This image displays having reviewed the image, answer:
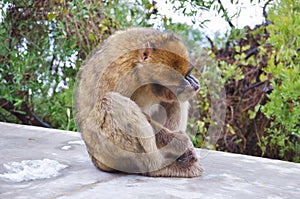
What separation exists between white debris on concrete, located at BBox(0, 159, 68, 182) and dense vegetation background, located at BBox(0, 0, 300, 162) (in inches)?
56.1

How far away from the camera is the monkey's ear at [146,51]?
1.88 m

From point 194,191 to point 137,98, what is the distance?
1.40 feet

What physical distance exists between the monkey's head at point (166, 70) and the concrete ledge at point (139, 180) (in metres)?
0.36

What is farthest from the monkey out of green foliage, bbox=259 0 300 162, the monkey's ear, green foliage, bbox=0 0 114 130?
green foliage, bbox=0 0 114 130

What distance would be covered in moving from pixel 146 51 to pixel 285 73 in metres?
1.57

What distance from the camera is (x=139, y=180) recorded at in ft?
6.33

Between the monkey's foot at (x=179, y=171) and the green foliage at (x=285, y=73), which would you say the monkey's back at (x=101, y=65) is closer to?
the monkey's foot at (x=179, y=171)

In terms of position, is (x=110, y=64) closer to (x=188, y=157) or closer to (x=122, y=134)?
(x=122, y=134)

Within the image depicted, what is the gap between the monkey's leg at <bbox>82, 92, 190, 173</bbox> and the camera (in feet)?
5.82

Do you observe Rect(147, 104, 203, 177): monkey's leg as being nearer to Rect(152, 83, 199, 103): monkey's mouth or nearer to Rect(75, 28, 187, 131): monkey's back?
Rect(152, 83, 199, 103): monkey's mouth

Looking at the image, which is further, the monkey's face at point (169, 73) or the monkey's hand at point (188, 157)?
the monkey's hand at point (188, 157)

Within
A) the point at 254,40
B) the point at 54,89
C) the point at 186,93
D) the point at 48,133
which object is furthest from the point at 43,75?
the point at 186,93

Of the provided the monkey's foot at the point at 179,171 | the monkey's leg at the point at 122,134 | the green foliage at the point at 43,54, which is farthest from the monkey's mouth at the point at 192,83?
the green foliage at the point at 43,54

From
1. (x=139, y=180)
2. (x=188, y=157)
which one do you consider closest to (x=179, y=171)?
(x=188, y=157)
